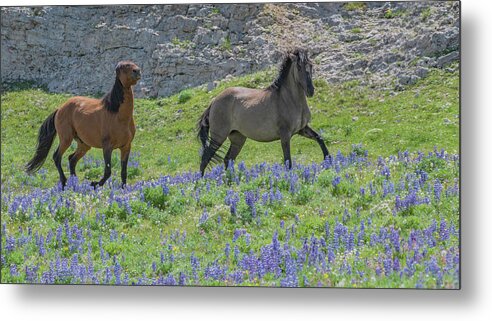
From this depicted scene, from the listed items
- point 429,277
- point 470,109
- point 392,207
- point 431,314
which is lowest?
point 431,314

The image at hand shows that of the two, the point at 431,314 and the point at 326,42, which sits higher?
the point at 326,42

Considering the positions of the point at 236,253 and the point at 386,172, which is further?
the point at 386,172

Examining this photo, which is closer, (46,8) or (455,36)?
(455,36)

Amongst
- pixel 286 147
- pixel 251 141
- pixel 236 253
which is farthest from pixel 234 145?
pixel 236 253

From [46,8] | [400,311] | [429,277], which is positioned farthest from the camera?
[46,8]

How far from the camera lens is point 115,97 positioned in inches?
389

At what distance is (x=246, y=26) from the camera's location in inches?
386

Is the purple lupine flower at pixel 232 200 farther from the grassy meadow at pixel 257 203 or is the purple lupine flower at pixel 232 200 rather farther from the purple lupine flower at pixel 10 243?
the purple lupine flower at pixel 10 243

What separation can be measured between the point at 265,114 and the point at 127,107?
5.50 feet

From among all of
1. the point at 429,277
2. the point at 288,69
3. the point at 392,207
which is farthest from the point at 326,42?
the point at 429,277

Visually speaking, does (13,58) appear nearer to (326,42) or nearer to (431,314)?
(326,42)

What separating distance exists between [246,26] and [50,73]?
2.54 metres

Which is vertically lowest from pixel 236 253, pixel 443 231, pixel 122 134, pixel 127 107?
pixel 236 253

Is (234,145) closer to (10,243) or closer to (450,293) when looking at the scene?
(10,243)
